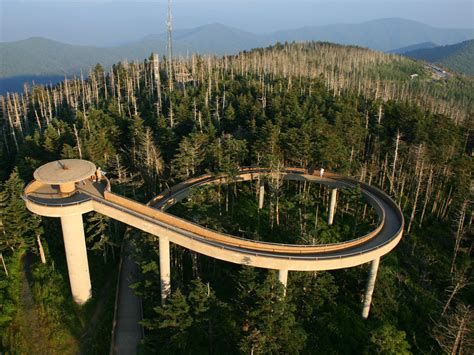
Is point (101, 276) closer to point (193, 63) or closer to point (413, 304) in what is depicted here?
point (413, 304)

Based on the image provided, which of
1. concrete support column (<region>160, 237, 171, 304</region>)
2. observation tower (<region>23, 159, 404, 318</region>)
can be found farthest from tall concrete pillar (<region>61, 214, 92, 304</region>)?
concrete support column (<region>160, 237, 171, 304</region>)

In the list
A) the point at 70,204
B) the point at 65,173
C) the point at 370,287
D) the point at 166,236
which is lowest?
the point at 370,287

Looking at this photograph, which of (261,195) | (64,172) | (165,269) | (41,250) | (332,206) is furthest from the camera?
(261,195)

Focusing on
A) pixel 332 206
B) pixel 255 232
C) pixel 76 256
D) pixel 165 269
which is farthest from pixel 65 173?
pixel 332 206

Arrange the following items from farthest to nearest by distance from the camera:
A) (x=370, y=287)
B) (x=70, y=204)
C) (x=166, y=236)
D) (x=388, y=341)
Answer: (x=370, y=287), (x=70, y=204), (x=166, y=236), (x=388, y=341)

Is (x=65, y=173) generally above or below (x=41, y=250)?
above

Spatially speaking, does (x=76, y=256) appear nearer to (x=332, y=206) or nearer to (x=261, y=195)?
(x=261, y=195)

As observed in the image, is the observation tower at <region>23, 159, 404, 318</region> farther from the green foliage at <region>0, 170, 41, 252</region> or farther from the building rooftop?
the green foliage at <region>0, 170, 41, 252</region>
